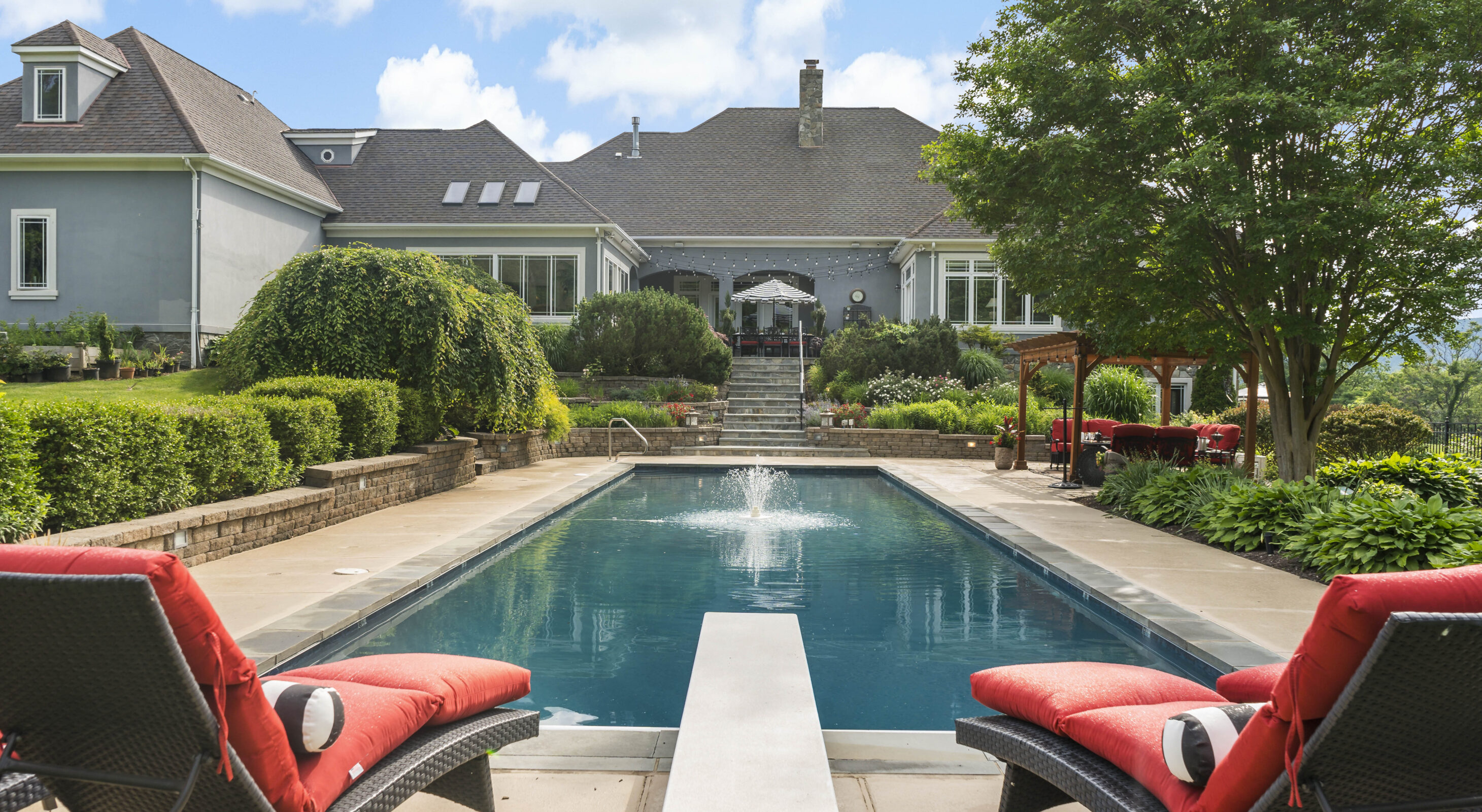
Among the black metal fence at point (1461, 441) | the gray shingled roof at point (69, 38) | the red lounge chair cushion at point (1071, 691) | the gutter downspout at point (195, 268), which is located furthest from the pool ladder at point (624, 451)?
the black metal fence at point (1461, 441)

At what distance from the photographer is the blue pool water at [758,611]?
14.0ft

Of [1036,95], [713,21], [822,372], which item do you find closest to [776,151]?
[822,372]

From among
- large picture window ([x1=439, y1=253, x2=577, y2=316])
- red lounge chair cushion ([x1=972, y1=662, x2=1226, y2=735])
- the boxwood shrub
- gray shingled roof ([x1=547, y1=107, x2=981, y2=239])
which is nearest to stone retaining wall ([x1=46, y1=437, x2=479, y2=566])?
the boxwood shrub

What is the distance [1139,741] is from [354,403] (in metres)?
8.69

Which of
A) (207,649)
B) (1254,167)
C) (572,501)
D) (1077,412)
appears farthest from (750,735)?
(1077,412)

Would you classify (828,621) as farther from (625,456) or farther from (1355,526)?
(625,456)

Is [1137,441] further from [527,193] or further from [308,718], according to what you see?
[527,193]

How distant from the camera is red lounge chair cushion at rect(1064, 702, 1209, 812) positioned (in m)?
2.03

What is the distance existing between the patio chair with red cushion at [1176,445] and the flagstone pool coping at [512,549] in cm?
343

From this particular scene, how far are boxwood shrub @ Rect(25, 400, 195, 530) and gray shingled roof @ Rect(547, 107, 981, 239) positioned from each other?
19294 millimetres

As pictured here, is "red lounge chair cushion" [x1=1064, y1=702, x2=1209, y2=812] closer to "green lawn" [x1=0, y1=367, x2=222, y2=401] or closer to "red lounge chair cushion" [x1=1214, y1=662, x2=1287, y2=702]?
"red lounge chair cushion" [x1=1214, y1=662, x2=1287, y2=702]

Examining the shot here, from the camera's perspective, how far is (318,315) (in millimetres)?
10297

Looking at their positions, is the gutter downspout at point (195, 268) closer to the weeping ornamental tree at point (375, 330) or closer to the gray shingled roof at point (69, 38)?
the gray shingled roof at point (69, 38)

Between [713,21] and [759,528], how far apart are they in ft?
31.0
